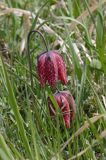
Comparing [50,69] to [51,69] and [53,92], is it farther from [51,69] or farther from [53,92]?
[53,92]

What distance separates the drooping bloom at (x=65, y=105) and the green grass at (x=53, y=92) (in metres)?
0.02

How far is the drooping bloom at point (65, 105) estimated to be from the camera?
1.80 metres

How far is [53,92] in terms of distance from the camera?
7.07 feet

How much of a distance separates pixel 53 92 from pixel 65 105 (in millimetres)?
343

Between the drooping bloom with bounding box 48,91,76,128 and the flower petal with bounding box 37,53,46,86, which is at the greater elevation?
the flower petal with bounding box 37,53,46,86

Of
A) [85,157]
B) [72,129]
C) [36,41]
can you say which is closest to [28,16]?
[36,41]

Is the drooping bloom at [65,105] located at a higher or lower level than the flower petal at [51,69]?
lower

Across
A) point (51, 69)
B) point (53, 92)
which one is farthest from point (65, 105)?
point (53, 92)

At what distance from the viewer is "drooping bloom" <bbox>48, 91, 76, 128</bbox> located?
1804mm

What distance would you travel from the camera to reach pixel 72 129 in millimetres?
1947

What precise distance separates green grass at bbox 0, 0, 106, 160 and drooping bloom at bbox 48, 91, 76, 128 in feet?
0.08

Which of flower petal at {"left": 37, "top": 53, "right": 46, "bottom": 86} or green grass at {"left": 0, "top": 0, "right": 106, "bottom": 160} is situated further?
flower petal at {"left": 37, "top": 53, "right": 46, "bottom": 86}

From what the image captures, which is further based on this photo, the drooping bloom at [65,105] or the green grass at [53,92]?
the drooping bloom at [65,105]

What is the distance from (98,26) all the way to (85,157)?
2.48 feet
